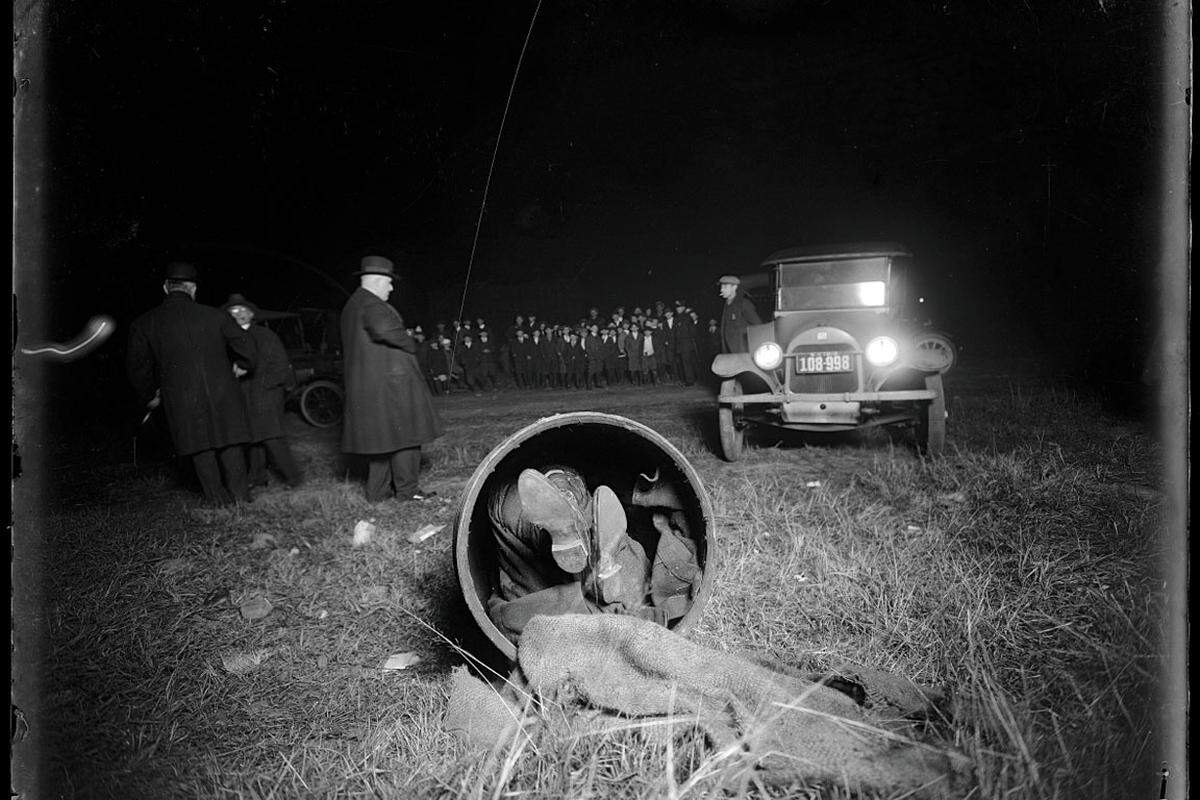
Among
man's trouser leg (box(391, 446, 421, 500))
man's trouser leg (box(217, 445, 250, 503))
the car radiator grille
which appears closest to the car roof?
the car radiator grille

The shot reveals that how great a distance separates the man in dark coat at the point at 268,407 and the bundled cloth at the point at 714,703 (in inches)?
159

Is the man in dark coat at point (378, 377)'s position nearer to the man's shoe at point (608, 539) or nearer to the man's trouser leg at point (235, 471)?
the man's trouser leg at point (235, 471)

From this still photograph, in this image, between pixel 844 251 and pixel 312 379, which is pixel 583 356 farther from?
pixel 844 251

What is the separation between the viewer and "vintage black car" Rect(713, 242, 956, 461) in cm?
477

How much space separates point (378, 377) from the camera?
4.34 metres

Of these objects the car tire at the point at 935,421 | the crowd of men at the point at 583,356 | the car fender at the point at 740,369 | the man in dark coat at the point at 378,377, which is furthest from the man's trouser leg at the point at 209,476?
the crowd of men at the point at 583,356

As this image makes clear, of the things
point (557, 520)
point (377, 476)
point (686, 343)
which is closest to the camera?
point (557, 520)

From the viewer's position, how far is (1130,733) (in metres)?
1.54

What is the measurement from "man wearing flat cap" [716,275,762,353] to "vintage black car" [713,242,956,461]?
1279mm

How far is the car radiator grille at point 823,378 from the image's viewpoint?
197 inches

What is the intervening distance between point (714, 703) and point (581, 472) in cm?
155

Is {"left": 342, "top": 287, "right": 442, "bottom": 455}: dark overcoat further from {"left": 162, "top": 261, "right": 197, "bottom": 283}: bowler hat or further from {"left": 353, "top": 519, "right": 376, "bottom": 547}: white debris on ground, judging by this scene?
{"left": 162, "top": 261, "right": 197, "bottom": 283}: bowler hat

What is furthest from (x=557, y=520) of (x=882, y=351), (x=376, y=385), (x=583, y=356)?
(x=583, y=356)

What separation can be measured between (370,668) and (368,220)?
16.2 metres
